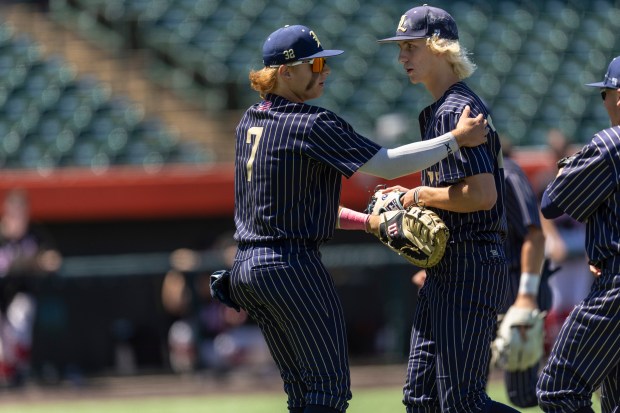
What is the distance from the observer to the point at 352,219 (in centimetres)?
502

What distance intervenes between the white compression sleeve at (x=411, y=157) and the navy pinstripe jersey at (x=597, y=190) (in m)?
0.47

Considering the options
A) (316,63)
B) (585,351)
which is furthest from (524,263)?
(316,63)

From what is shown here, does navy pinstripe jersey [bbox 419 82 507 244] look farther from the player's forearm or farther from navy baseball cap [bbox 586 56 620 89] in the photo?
navy baseball cap [bbox 586 56 620 89]

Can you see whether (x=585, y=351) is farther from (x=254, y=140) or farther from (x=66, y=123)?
(x=66, y=123)

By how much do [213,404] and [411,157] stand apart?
5.13 meters

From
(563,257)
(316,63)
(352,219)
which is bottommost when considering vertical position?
(563,257)

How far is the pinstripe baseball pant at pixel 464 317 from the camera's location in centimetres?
465

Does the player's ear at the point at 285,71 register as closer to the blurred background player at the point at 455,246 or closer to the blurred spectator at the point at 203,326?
the blurred background player at the point at 455,246

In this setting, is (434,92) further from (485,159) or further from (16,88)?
(16,88)

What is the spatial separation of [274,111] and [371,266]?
22.4 ft

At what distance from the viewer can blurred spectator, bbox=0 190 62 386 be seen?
35.6 feet

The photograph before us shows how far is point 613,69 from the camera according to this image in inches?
186

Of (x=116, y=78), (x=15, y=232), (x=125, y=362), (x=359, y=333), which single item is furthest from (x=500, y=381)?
(x=116, y=78)

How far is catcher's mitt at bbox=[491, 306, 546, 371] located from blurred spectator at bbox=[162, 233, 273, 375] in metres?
5.28
